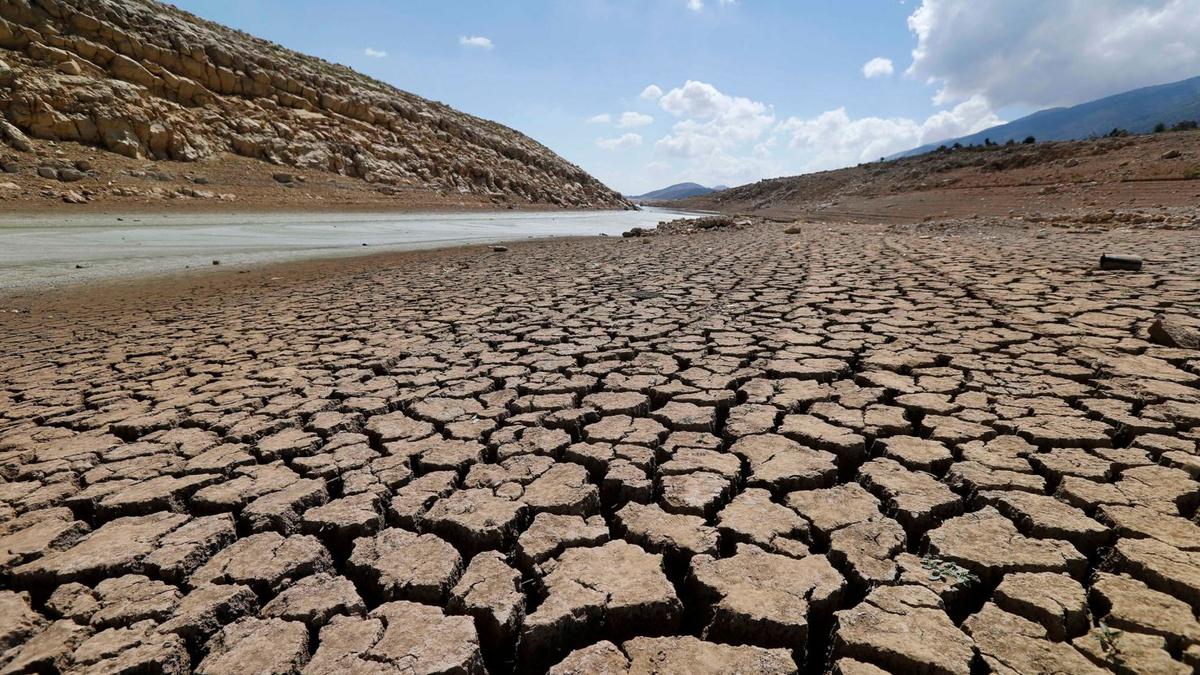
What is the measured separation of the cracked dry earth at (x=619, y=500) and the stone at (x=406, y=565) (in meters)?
0.01

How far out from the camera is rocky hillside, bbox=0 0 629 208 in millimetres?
17766

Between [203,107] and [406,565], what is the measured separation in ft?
92.2

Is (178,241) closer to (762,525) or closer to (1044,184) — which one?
(762,525)

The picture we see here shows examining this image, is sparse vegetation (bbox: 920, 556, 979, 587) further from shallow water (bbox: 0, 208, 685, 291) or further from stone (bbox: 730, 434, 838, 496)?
shallow water (bbox: 0, 208, 685, 291)

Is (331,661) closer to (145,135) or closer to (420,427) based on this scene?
(420,427)

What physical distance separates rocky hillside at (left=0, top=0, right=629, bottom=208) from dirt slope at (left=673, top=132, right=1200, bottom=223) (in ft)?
65.4

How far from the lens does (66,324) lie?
188 inches

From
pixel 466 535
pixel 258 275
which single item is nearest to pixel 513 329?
pixel 466 535

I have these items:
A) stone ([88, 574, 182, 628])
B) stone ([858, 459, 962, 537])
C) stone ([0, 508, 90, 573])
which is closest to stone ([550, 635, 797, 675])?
stone ([858, 459, 962, 537])

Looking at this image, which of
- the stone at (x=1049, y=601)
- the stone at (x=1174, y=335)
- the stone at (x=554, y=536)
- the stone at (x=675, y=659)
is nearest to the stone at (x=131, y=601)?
the stone at (x=554, y=536)

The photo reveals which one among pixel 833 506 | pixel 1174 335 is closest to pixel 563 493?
pixel 833 506

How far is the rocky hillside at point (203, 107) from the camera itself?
17766 mm

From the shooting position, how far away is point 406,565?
1.55m

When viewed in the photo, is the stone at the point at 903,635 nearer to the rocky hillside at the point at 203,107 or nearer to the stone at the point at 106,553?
the stone at the point at 106,553
